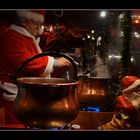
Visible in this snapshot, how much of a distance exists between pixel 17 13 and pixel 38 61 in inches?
25.3

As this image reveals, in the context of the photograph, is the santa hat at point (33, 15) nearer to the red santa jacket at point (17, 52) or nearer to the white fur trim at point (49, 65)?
the red santa jacket at point (17, 52)

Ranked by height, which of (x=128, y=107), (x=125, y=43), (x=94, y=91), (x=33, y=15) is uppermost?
(x=33, y=15)

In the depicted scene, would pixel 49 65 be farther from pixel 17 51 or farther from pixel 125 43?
pixel 125 43

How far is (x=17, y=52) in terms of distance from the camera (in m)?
3.51

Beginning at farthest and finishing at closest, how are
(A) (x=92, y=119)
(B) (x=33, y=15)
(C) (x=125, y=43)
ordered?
(C) (x=125, y=43) → (A) (x=92, y=119) → (B) (x=33, y=15)

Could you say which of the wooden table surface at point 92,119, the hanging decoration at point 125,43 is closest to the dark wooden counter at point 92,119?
the wooden table surface at point 92,119

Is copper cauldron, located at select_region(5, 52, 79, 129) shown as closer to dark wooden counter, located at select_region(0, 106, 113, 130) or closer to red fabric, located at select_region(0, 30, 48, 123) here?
red fabric, located at select_region(0, 30, 48, 123)

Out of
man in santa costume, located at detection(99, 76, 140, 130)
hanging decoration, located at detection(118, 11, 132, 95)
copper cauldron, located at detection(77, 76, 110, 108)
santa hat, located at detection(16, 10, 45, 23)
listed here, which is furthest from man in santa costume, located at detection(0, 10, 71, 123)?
hanging decoration, located at detection(118, 11, 132, 95)

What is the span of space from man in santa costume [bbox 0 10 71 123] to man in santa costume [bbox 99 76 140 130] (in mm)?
772

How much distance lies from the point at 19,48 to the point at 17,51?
5 centimetres

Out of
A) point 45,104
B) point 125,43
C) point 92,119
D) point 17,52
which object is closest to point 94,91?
point 92,119

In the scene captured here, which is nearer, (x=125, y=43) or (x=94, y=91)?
(x=94, y=91)

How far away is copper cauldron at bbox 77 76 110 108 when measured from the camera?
3484 millimetres
